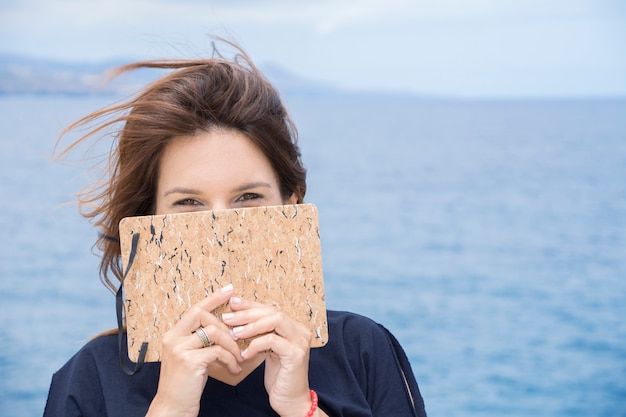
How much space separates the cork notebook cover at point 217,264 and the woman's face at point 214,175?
10 cm

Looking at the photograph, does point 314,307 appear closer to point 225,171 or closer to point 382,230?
point 225,171

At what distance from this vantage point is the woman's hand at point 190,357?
4.60 ft

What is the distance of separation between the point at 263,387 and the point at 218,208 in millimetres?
383

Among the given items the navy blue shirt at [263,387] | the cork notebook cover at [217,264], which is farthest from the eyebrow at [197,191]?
the navy blue shirt at [263,387]

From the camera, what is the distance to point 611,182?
52.9 ft

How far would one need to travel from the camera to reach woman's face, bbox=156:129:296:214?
159 cm

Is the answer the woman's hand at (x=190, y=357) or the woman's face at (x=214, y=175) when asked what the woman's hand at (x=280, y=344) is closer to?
the woman's hand at (x=190, y=357)


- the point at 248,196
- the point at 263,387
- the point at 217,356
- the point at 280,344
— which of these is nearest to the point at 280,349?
the point at 280,344

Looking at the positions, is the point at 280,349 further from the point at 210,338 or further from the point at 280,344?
the point at 210,338

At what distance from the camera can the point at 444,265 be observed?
1062cm

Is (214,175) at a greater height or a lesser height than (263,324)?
greater

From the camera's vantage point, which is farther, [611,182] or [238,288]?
[611,182]

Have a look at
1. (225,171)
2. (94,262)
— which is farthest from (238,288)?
(94,262)

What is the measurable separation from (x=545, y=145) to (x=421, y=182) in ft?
20.3
